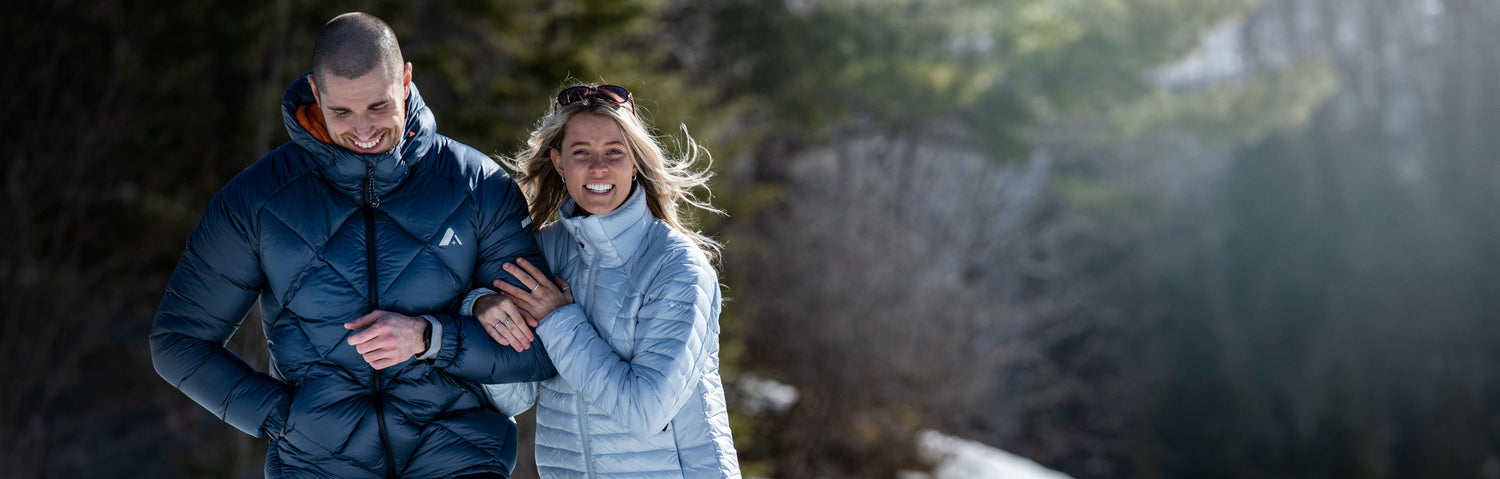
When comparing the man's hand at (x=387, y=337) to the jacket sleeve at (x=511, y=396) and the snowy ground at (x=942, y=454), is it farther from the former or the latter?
the snowy ground at (x=942, y=454)

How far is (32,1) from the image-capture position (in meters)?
6.50

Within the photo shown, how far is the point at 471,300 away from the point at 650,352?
37 cm

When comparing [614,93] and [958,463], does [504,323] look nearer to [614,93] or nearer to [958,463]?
[614,93]

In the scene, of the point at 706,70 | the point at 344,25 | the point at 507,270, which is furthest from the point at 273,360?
the point at 706,70

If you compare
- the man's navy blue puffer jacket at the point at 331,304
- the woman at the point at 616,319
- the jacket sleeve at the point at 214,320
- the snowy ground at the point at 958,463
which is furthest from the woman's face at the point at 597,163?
the snowy ground at the point at 958,463

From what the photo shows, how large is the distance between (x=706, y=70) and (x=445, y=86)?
13.0 feet

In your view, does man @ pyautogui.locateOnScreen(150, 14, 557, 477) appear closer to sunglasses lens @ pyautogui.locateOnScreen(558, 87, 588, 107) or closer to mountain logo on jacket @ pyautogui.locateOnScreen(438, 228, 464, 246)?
mountain logo on jacket @ pyautogui.locateOnScreen(438, 228, 464, 246)

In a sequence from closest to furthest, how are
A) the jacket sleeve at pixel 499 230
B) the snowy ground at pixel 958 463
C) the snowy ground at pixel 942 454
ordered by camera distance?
the jacket sleeve at pixel 499 230, the snowy ground at pixel 942 454, the snowy ground at pixel 958 463

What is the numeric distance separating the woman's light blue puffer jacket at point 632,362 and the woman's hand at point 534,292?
1.6 inches

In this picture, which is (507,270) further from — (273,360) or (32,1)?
(32,1)

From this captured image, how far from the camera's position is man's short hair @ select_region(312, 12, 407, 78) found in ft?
6.52

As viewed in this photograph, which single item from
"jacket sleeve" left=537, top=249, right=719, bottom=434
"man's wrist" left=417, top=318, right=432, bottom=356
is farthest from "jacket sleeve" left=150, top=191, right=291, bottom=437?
"jacket sleeve" left=537, top=249, right=719, bottom=434

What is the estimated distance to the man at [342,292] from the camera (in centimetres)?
202

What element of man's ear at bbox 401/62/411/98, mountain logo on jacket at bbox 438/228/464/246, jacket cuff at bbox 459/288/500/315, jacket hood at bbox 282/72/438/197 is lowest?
jacket cuff at bbox 459/288/500/315
